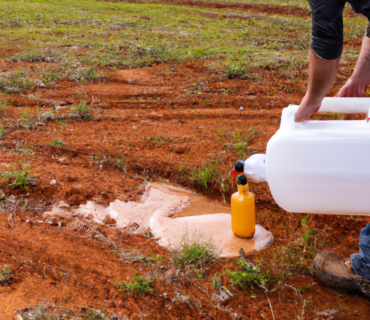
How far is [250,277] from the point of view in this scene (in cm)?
184

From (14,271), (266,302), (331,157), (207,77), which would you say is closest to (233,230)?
(266,302)

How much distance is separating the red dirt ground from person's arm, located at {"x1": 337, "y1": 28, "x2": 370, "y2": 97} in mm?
890

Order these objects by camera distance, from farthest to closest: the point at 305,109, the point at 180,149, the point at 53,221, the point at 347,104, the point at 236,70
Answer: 1. the point at 236,70
2. the point at 180,149
3. the point at 53,221
4. the point at 347,104
5. the point at 305,109

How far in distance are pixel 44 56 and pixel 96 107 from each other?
2099 mm

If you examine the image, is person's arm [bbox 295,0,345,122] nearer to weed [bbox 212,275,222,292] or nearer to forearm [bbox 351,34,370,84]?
forearm [bbox 351,34,370,84]

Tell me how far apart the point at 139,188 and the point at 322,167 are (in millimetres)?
1626

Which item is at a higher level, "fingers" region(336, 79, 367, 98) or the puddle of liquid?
"fingers" region(336, 79, 367, 98)

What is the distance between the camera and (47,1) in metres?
9.70

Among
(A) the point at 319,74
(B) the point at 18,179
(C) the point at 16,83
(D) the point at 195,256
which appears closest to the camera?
(A) the point at 319,74

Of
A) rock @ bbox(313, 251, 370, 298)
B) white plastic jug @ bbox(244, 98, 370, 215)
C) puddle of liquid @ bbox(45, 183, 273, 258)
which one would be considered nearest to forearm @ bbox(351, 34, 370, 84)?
white plastic jug @ bbox(244, 98, 370, 215)

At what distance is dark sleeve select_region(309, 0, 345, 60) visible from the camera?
4.32ft

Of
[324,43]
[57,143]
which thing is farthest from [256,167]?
[57,143]

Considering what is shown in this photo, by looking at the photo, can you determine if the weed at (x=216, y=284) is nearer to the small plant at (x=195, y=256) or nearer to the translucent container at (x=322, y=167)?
the small plant at (x=195, y=256)

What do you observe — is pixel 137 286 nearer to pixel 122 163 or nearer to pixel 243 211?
pixel 243 211
